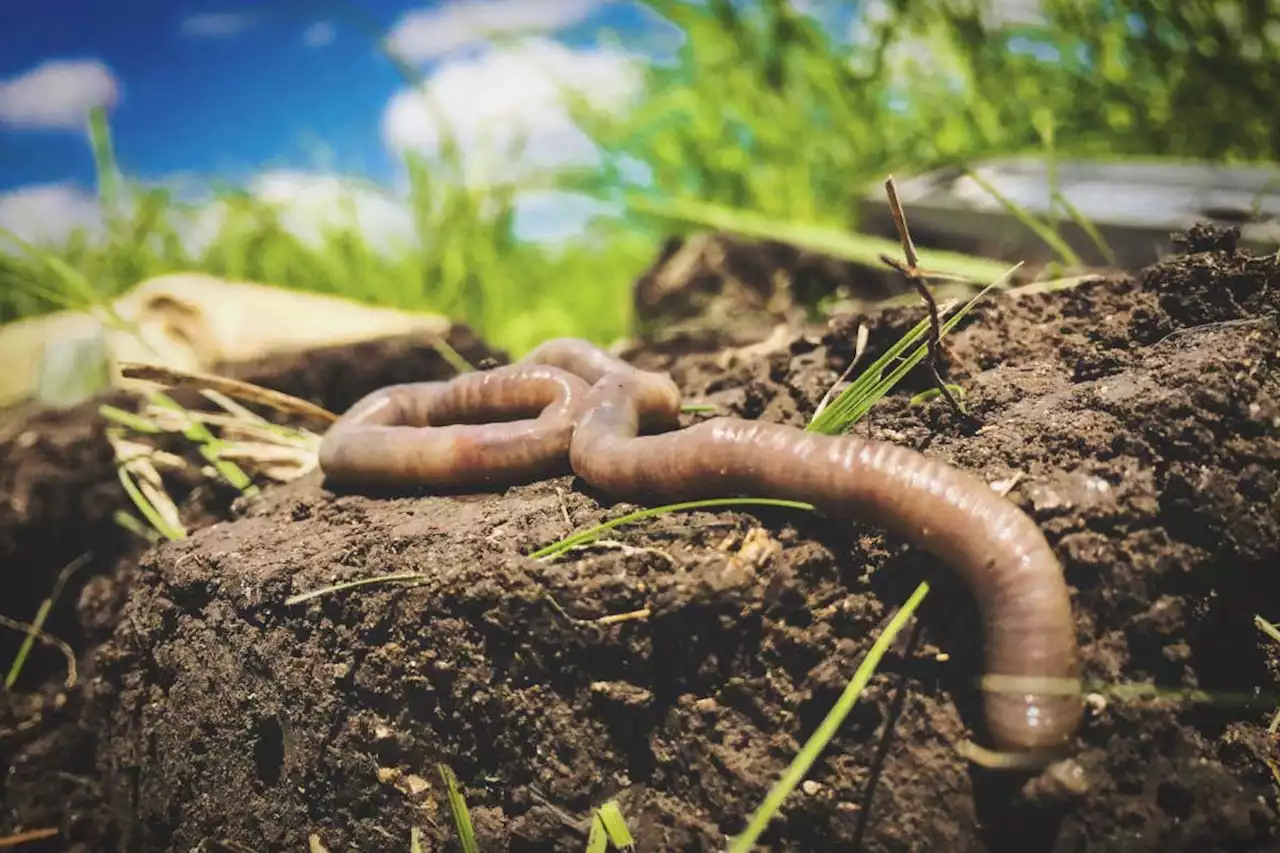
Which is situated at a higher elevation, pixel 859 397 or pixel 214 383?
pixel 859 397

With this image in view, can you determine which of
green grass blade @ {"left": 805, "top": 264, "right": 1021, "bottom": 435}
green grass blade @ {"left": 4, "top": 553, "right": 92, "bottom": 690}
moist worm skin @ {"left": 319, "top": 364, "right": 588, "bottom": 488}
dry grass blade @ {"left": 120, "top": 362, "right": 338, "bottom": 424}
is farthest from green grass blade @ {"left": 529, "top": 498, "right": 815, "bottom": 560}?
green grass blade @ {"left": 4, "top": 553, "right": 92, "bottom": 690}

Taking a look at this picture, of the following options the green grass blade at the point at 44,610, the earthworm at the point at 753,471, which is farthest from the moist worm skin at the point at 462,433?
the green grass blade at the point at 44,610

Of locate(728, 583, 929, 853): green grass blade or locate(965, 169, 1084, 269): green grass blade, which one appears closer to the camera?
locate(728, 583, 929, 853): green grass blade

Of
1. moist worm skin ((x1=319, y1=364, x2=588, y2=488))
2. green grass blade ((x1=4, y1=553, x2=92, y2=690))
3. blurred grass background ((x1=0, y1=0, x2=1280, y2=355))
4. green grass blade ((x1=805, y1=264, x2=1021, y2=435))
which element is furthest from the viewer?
blurred grass background ((x1=0, y1=0, x2=1280, y2=355))

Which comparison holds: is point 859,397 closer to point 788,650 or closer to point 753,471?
point 753,471

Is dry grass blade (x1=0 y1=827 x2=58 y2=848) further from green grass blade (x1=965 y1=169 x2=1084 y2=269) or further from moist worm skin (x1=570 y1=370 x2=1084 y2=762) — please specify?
green grass blade (x1=965 y1=169 x2=1084 y2=269)

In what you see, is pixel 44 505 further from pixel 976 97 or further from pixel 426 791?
pixel 976 97

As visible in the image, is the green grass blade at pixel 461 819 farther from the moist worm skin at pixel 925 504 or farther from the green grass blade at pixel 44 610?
the green grass blade at pixel 44 610

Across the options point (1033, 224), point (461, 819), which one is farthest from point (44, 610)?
point (1033, 224)
